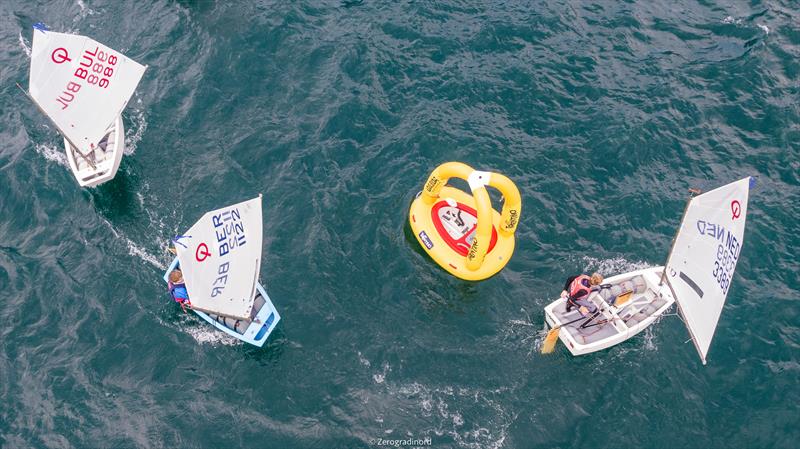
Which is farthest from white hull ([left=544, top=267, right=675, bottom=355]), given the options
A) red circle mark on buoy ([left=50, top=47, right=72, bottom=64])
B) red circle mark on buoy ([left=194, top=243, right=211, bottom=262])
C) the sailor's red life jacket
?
red circle mark on buoy ([left=50, top=47, right=72, bottom=64])

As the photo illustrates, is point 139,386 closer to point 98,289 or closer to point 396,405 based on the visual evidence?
point 98,289

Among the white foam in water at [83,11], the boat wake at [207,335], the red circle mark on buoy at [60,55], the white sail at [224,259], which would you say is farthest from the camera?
the white foam in water at [83,11]

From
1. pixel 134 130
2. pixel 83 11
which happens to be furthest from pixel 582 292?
pixel 83 11

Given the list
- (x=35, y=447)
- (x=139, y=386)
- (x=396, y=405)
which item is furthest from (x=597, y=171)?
(x=35, y=447)

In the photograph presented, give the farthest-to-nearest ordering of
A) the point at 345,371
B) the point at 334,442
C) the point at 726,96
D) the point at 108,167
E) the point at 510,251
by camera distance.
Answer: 1. the point at 726,96
2. the point at 108,167
3. the point at 510,251
4. the point at 345,371
5. the point at 334,442

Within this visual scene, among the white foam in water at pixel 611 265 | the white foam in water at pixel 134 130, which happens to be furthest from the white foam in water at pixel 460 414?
the white foam in water at pixel 134 130

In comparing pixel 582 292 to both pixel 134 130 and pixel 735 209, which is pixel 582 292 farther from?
pixel 134 130

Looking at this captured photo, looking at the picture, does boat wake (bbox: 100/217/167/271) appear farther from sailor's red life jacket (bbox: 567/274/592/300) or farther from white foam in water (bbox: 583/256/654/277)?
white foam in water (bbox: 583/256/654/277)

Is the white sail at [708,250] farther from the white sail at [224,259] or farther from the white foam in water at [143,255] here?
the white foam in water at [143,255]
